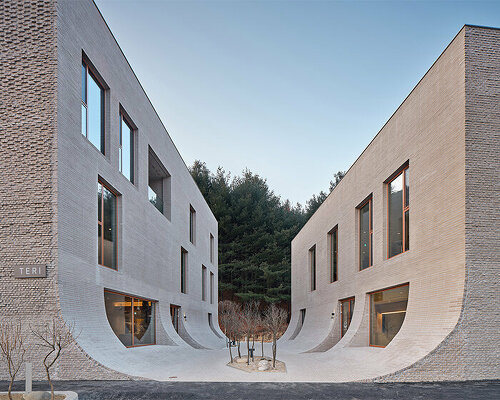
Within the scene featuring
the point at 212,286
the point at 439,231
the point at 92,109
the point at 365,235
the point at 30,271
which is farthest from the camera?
the point at 212,286

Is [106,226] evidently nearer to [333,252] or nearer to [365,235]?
[365,235]

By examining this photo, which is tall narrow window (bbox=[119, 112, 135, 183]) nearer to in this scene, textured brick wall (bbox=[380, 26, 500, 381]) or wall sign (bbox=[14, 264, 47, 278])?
wall sign (bbox=[14, 264, 47, 278])

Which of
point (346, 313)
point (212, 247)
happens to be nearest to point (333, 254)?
point (346, 313)

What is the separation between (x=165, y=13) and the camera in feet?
60.7

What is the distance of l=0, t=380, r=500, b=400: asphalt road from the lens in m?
7.69

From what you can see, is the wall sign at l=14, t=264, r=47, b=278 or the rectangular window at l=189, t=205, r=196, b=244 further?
the rectangular window at l=189, t=205, r=196, b=244

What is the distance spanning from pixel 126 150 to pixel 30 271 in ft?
21.2

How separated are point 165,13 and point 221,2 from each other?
2.51 m

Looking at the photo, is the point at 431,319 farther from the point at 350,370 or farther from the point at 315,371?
the point at 315,371

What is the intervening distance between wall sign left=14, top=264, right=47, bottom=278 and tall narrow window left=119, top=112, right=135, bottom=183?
5344mm

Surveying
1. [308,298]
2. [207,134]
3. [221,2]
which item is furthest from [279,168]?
[221,2]

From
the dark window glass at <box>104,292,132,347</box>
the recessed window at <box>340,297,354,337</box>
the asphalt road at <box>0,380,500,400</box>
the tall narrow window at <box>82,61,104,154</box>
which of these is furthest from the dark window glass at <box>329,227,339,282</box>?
the tall narrow window at <box>82,61,104,154</box>

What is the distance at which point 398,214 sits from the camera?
13.4 metres

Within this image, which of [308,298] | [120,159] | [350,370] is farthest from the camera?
[308,298]
